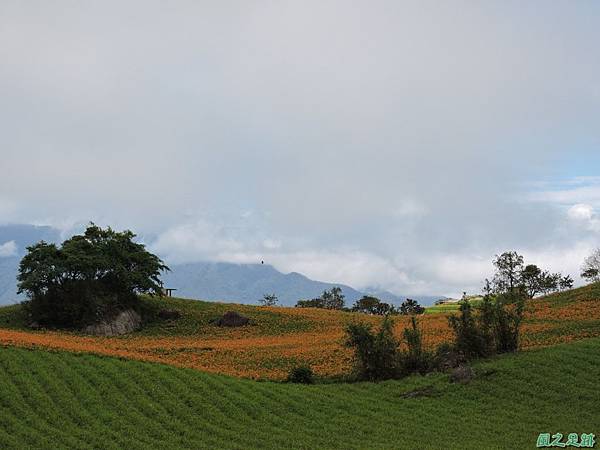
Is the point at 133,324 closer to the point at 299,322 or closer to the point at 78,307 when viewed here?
the point at 78,307

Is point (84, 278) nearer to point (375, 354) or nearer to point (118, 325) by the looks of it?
point (118, 325)

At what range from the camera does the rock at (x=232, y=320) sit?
71.2 meters

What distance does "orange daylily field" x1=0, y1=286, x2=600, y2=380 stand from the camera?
136 ft

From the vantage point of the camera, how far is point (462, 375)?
109ft

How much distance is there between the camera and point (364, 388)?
33.9 m

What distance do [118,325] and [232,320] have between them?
44.2ft

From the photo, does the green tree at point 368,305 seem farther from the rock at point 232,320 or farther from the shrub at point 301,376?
the shrub at point 301,376

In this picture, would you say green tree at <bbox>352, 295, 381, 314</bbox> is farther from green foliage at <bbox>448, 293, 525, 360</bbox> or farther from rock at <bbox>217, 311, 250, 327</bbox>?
green foliage at <bbox>448, 293, 525, 360</bbox>

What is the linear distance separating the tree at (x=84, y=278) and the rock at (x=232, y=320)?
948 centimetres

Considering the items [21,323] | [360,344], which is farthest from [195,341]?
[360,344]

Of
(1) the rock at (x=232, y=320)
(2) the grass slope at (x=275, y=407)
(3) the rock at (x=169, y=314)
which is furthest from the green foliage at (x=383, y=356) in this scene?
(3) the rock at (x=169, y=314)

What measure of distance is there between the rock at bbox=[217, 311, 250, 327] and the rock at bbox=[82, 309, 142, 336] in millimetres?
9973

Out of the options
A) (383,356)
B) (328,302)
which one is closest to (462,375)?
(383,356)

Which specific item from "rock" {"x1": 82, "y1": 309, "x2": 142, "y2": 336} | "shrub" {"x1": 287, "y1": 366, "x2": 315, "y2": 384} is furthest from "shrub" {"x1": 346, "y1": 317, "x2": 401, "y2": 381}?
"rock" {"x1": 82, "y1": 309, "x2": 142, "y2": 336}
